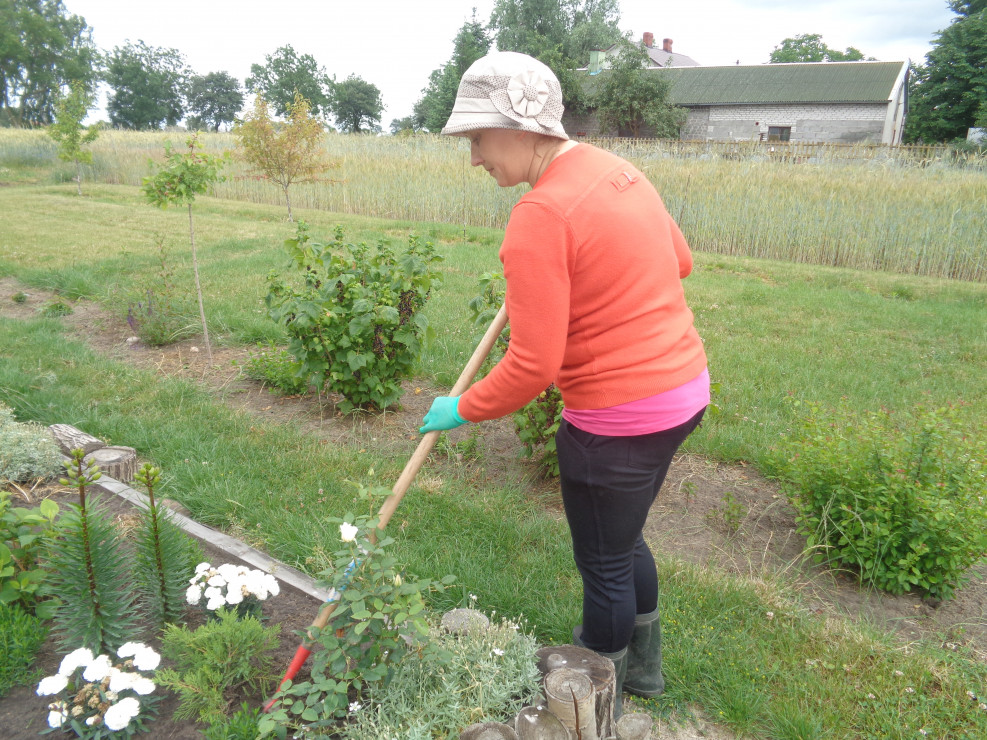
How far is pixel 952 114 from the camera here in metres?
36.2

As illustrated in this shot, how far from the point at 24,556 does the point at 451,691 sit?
5.91 ft

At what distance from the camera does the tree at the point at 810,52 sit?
214 ft

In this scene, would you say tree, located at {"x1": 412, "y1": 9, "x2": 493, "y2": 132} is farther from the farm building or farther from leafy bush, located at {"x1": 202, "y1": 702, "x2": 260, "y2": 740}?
leafy bush, located at {"x1": 202, "y1": 702, "x2": 260, "y2": 740}

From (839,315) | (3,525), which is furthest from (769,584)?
(839,315)

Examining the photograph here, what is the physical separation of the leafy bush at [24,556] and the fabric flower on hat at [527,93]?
7.09 feet

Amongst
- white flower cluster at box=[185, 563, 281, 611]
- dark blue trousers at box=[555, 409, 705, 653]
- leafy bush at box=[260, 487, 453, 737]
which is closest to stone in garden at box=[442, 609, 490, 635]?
leafy bush at box=[260, 487, 453, 737]

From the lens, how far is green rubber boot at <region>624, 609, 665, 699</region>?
2266mm

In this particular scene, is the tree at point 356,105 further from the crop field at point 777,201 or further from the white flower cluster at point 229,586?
the white flower cluster at point 229,586

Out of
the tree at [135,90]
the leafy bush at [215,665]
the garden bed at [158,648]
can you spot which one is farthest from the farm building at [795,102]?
the tree at [135,90]

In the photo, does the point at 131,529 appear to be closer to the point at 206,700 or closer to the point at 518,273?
the point at 206,700

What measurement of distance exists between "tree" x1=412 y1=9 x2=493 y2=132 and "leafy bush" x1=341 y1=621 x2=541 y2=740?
133 feet

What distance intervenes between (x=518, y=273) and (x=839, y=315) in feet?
22.6

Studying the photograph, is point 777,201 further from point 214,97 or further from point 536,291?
point 214,97

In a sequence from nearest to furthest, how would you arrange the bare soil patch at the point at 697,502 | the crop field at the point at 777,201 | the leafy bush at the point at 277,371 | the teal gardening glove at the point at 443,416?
the teal gardening glove at the point at 443,416, the bare soil patch at the point at 697,502, the leafy bush at the point at 277,371, the crop field at the point at 777,201
